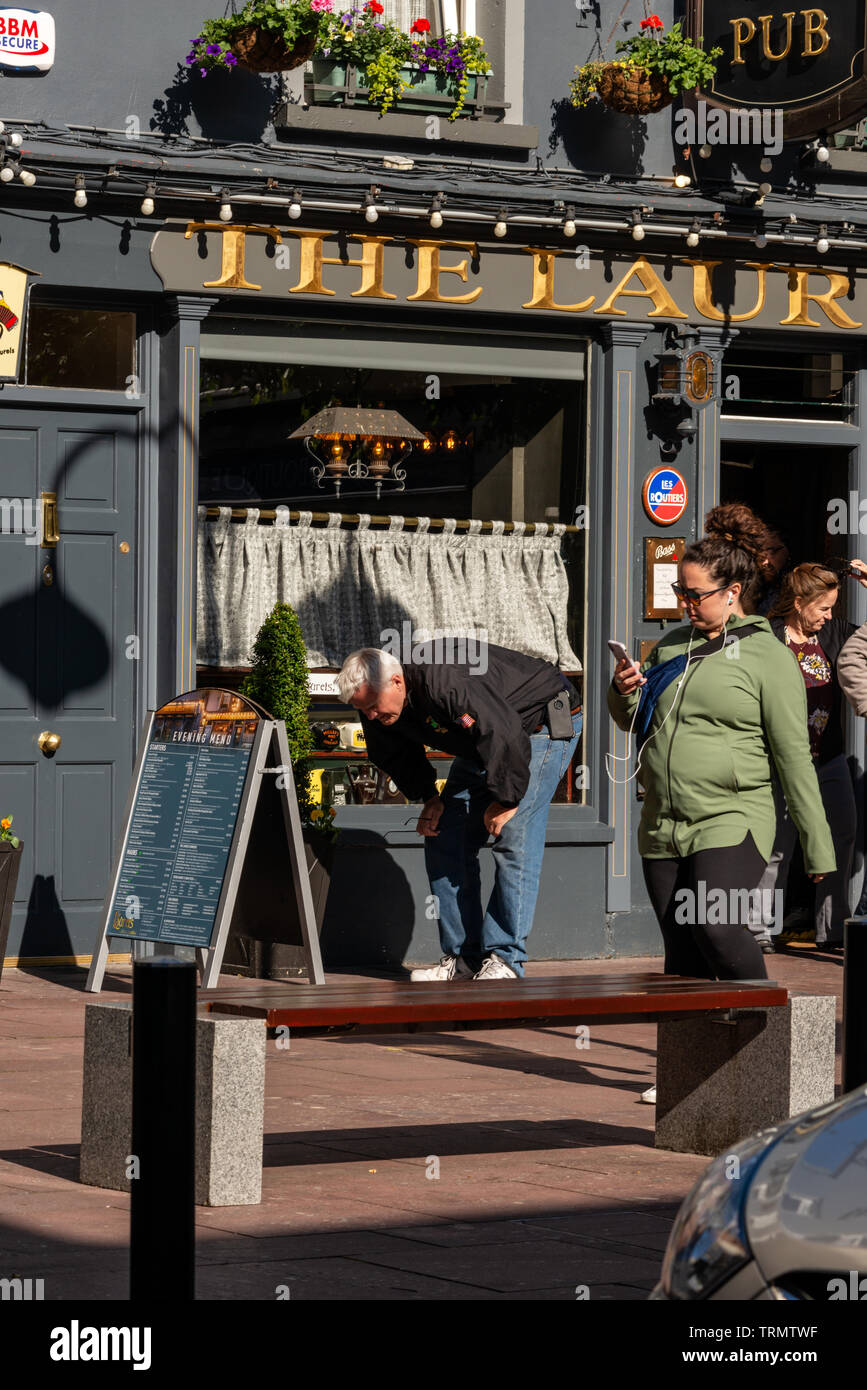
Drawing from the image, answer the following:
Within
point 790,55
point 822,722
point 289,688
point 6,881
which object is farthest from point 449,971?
point 790,55

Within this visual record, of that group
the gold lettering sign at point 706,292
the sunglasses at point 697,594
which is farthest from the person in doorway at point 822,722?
the sunglasses at point 697,594

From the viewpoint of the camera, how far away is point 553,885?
11664 millimetres

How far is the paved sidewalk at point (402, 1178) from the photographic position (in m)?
5.08

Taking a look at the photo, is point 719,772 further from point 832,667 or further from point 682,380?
point 682,380

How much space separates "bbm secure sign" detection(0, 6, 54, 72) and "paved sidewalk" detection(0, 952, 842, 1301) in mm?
4752

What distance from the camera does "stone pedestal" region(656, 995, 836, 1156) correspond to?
6.54 meters

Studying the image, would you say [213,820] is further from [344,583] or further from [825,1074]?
[825,1074]

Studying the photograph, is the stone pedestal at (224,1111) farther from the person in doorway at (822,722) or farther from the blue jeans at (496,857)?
the person in doorway at (822,722)

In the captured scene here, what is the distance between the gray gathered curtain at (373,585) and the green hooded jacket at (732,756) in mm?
4606

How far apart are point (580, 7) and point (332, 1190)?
791 centimetres

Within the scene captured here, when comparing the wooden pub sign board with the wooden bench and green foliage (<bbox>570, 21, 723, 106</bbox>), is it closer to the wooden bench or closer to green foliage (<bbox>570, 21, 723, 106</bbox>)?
the wooden bench

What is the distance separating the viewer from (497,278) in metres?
11.6
